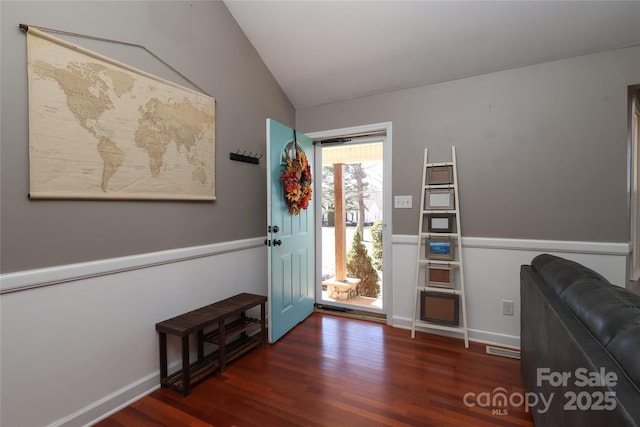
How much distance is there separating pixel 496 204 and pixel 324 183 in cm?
177

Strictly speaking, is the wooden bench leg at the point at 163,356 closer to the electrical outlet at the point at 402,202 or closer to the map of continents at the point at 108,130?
the map of continents at the point at 108,130

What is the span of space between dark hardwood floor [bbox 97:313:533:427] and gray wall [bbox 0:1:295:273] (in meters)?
1.01

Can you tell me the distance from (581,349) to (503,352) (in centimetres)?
180

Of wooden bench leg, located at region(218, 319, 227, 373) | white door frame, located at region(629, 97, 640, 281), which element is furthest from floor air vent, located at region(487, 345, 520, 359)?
wooden bench leg, located at region(218, 319, 227, 373)

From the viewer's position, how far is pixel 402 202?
110 inches

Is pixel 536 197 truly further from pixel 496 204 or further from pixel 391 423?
pixel 391 423

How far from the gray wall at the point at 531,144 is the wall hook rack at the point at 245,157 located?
4.46 ft

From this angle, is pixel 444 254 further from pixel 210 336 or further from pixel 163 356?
pixel 163 356

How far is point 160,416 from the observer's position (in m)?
1.66

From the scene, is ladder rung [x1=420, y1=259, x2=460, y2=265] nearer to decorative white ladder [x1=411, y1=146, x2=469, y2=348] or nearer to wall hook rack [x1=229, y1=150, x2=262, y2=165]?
decorative white ladder [x1=411, y1=146, x2=469, y2=348]

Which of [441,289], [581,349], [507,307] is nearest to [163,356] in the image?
[581,349]

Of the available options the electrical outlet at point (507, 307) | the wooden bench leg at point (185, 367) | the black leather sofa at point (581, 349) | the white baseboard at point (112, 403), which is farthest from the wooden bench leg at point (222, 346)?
the electrical outlet at point (507, 307)

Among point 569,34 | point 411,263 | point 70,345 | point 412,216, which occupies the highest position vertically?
point 569,34

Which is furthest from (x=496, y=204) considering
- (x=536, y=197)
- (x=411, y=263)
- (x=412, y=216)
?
(x=411, y=263)
